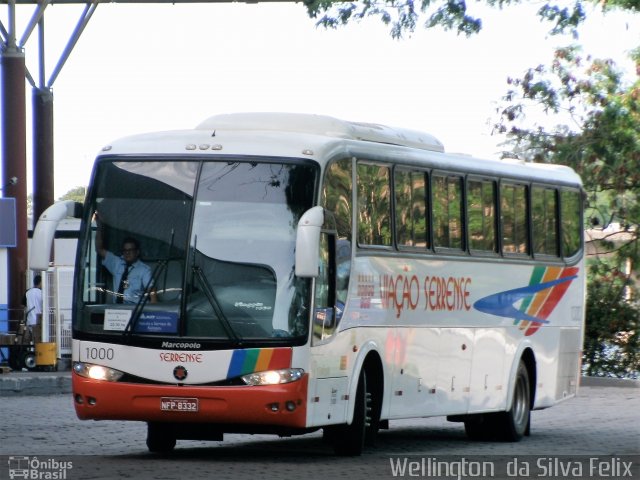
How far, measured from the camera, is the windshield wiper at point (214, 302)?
14.5 m

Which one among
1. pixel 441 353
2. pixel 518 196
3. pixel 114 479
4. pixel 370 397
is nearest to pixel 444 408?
pixel 441 353

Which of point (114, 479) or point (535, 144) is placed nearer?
point (114, 479)

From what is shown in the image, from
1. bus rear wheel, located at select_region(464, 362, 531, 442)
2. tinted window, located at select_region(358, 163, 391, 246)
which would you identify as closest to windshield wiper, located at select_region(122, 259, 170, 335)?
tinted window, located at select_region(358, 163, 391, 246)

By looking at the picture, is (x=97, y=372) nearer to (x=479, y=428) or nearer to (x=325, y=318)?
(x=325, y=318)

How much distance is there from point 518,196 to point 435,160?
8.40ft

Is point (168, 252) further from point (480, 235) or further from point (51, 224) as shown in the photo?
point (480, 235)

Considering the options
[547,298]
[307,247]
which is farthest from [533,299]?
[307,247]

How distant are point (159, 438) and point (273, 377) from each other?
2051mm

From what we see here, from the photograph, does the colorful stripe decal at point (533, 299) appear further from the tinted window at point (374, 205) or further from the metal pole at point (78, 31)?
the metal pole at point (78, 31)

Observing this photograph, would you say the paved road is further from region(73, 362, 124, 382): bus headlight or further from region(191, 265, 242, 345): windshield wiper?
region(191, 265, 242, 345): windshield wiper

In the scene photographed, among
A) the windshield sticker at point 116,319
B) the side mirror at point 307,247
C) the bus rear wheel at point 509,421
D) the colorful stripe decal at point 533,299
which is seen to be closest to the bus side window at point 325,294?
the side mirror at point 307,247

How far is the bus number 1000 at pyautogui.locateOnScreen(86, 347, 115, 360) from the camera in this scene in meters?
14.8

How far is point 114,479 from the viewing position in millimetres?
12820

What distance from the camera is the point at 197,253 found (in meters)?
14.6
